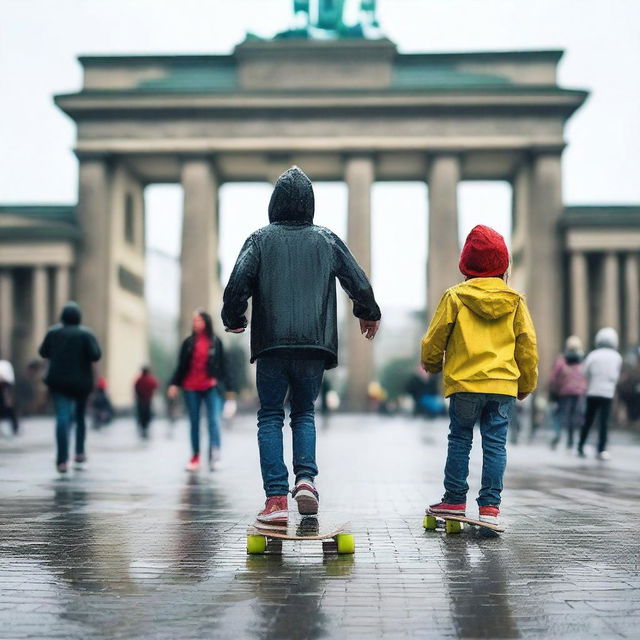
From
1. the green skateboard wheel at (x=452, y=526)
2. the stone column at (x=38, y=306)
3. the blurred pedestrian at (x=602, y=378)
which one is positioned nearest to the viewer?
the green skateboard wheel at (x=452, y=526)

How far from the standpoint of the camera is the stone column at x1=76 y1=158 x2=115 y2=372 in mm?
49969

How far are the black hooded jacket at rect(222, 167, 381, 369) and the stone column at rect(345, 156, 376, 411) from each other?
42148mm

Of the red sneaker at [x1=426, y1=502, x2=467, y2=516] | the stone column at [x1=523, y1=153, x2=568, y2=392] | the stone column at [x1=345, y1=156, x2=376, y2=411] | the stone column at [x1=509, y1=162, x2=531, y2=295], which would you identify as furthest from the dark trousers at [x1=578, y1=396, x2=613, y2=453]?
the stone column at [x1=509, y1=162, x2=531, y2=295]

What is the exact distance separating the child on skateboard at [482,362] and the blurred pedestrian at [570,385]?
11332 mm

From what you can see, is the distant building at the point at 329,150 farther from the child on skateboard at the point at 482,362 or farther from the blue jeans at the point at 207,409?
the child on skateboard at the point at 482,362

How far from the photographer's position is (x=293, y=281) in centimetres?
643

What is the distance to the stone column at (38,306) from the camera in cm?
4847

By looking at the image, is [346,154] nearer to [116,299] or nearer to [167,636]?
[116,299]

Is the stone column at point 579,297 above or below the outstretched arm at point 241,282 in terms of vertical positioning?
above

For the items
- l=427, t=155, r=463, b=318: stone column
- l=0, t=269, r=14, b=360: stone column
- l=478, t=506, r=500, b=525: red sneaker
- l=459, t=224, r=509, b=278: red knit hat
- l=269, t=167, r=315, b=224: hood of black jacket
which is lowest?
l=478, t=506, r=500, b=525: red sneaker

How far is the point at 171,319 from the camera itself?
8562 cm

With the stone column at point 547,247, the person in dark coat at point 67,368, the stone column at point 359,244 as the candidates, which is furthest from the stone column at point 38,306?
the person in dark coat at point 67,368

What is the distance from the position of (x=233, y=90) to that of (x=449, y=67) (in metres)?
10.4

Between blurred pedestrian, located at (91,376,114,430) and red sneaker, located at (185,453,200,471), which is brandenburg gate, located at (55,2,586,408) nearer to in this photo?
blurred pedestrian, located at (91,376,114,430)
